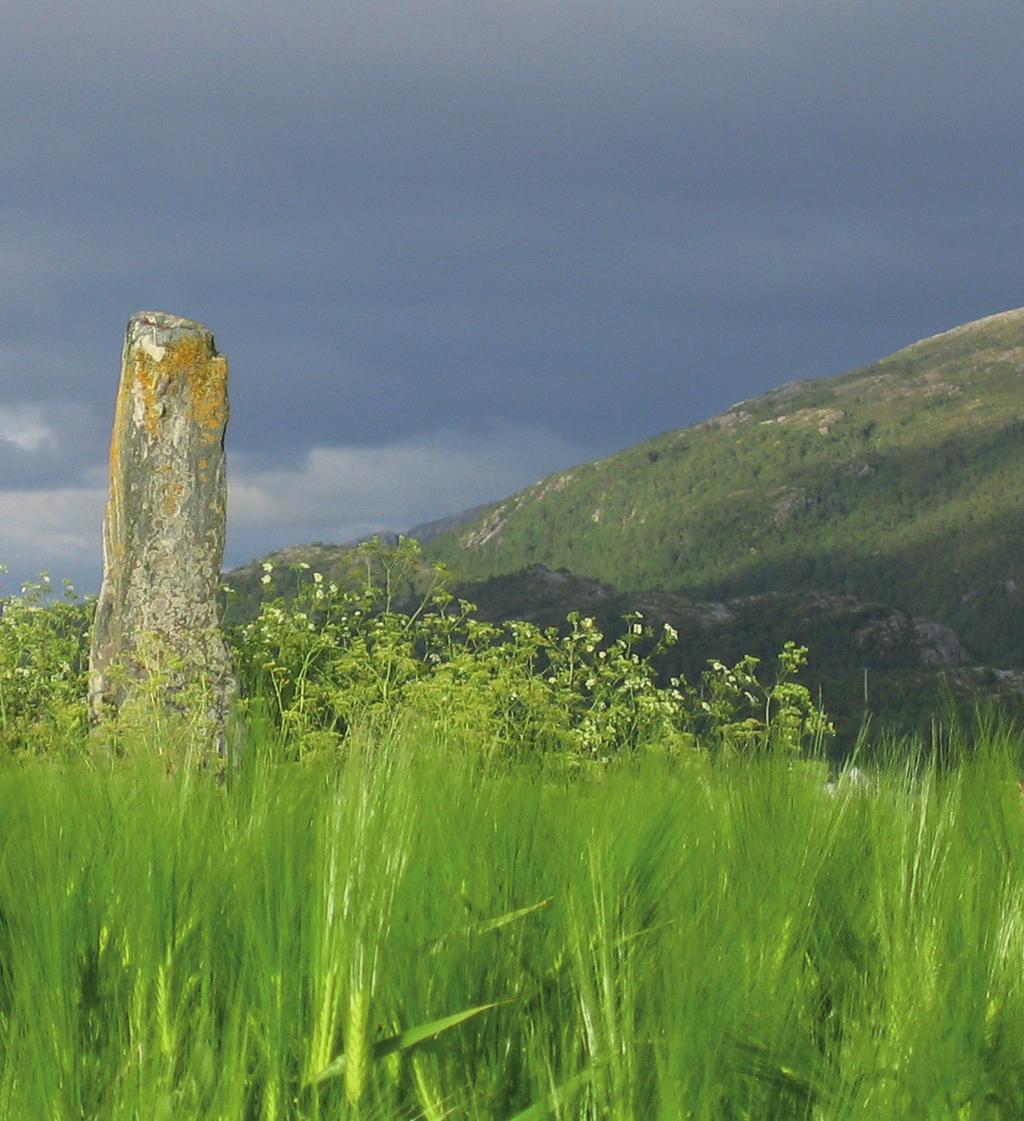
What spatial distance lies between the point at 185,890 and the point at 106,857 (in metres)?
0.14

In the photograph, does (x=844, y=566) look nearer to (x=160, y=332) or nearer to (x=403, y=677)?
(x=403, y=677)

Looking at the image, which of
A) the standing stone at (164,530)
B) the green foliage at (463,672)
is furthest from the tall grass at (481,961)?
the standing stone at (164,530)

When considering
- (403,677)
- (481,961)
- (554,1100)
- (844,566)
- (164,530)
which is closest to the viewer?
(554,1100)

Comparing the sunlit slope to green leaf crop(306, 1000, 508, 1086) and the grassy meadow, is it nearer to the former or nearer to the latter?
the grassy meadow

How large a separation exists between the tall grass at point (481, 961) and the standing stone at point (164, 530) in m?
5.88

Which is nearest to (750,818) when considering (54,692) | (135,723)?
(135,723)

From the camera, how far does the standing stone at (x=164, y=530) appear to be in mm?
7719

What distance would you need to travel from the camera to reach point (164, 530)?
25.9 ft

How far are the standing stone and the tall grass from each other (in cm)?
588

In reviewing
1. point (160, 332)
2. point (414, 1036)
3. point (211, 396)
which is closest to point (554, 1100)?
point (414, 1036)

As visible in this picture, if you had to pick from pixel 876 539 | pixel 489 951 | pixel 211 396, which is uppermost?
pixel 876 539

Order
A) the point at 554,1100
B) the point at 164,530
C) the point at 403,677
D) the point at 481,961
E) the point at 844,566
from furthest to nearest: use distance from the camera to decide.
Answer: the point at 844,566, the point at 403,677, the point at 164,530, the point at 481,961, the point at 554,1100

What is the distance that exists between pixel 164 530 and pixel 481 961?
668 cm

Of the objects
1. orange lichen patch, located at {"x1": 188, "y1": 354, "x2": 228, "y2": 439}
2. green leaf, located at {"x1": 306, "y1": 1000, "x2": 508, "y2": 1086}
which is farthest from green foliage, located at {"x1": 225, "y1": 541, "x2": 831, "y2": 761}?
green leaf, located at {"x1": 306, "y1": 1000, "x2": 508, "y2": 1086}
